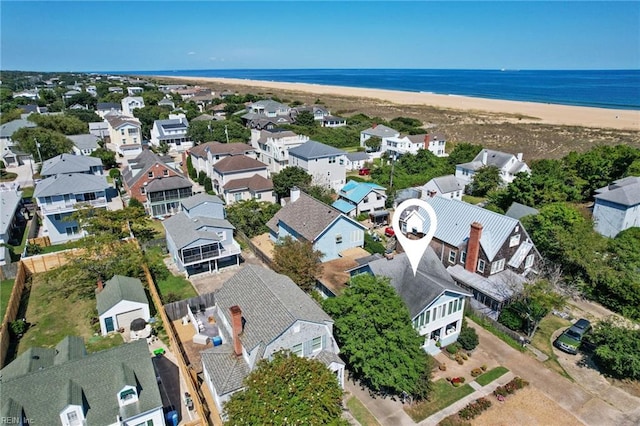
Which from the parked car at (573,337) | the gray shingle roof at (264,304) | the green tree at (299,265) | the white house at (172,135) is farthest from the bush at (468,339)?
the white house at (172,135)

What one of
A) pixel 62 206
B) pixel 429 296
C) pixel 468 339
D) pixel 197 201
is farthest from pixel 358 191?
pixel 62 206

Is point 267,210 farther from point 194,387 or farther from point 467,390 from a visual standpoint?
point 467,390

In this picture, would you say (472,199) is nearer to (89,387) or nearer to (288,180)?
(288,180)

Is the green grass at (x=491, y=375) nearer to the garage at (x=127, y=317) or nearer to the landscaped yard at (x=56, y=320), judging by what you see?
the garage at (x=127, y=317)

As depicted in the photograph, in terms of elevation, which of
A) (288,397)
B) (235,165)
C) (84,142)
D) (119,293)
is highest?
(235,165)

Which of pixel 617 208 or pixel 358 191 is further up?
pixel 617 208

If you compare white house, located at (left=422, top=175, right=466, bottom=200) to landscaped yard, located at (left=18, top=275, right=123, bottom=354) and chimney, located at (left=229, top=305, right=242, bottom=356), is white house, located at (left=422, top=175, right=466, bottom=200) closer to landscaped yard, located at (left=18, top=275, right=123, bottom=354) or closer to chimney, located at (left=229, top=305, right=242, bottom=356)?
chimney, located at (left=229, top=305, right=242, bottom=356)

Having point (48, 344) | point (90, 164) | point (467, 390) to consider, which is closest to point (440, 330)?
point (467, 390)

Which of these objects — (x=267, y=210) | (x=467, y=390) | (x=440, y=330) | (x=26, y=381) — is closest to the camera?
(x=26, y=381)
